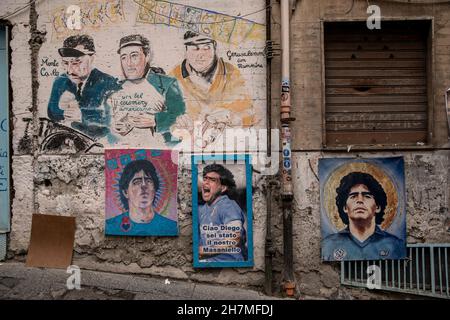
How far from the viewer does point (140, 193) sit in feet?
21.3

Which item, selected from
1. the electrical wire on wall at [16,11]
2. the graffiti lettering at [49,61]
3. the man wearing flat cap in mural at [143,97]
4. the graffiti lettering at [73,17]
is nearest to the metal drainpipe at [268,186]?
the man wearing flat cap in mural at [143,97]

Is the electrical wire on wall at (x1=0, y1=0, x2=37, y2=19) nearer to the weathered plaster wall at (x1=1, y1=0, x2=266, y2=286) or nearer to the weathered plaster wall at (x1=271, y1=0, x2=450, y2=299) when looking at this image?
the weathered plaster wall at (x1=1, y1=0, x2=266, y2=286)

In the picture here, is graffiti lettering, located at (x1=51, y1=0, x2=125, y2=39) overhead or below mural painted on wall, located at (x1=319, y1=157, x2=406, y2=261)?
overhead

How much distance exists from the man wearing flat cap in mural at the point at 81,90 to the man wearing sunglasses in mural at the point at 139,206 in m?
0.65

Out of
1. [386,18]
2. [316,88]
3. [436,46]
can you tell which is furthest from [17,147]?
[436,46]

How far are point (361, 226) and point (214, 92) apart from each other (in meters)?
2.44

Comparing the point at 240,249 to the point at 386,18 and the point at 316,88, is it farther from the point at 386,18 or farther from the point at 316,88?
the point at 386,18

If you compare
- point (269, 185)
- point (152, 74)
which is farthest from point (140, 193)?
point (269, 185)

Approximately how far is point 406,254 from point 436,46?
2585 millimetres

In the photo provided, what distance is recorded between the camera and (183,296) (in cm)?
604

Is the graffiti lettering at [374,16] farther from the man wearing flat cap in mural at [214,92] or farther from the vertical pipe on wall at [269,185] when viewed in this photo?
the man wearing flat cap in mural at [214,92]

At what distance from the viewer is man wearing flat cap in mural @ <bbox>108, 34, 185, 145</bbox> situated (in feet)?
21.4

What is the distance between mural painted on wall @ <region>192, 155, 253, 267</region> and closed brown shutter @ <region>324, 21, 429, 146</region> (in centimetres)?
127

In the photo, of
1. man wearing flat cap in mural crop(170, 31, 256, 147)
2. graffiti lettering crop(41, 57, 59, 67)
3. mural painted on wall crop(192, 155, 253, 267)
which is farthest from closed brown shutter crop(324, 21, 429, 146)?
graffiti lettering crop(41, 57, 59, 67)
